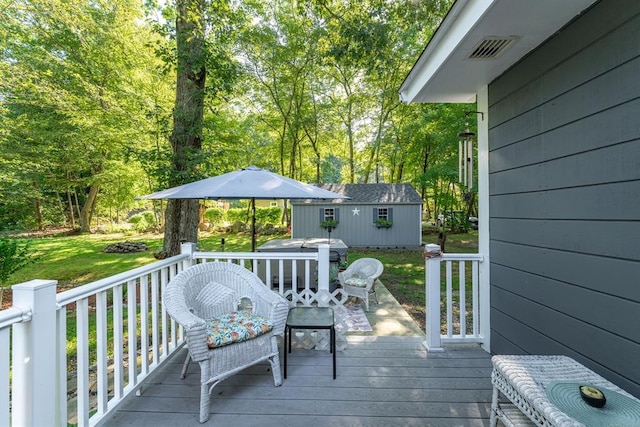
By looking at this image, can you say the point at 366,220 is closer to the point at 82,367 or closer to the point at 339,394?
the point at 339,394

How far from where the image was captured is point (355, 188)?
47.3ft

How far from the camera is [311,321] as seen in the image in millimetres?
2689

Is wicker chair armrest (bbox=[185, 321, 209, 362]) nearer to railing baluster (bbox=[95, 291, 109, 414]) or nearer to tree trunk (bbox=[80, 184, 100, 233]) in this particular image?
railing baluster (bbox=[95, 291, 109, 414])

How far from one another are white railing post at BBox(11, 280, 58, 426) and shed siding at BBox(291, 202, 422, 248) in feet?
39.0

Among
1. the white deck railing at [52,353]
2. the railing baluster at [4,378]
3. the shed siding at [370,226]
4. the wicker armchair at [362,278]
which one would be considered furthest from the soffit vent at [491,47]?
the shed siding at [370,226]

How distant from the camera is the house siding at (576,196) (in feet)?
5.35

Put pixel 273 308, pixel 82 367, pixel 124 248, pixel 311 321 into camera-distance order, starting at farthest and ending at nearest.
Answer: pixel 124 248 → pixel 311 321 → pixel 273 308 → pixel 82 367

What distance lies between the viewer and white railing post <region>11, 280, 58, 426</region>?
1403mm

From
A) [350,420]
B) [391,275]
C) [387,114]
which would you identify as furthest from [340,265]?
[387,114]

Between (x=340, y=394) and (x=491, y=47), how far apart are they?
9.23 feet

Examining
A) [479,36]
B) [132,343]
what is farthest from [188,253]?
[479,36]

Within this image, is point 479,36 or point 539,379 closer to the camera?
point 539,379

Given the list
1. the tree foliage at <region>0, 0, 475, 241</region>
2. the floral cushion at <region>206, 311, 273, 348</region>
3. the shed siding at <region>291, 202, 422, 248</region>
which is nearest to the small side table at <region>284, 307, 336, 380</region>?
the floral cushion at <region>206, 311, 273, 348</region>

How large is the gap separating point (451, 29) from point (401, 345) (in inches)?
111
